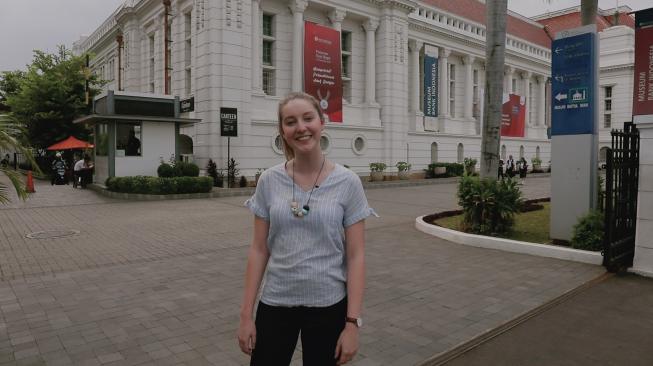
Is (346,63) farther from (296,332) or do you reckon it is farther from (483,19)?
(296,332)

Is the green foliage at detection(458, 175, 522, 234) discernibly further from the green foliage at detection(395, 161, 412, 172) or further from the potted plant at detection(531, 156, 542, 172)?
the potted plant at detection(531, 156, 542, 172)

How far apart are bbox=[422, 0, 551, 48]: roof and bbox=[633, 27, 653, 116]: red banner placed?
30.1m

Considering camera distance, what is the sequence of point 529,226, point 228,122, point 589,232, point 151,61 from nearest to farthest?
point 589,232
point 529,226
point 228,122
point 151,61

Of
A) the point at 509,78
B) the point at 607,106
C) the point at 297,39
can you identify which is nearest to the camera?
the point at 297,39

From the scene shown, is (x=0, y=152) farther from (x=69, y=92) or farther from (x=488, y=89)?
(x=69, y=92)

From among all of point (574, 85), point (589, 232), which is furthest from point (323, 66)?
point (589, 232)

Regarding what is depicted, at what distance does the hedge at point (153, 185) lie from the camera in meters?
17.7

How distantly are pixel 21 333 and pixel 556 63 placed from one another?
350 inches

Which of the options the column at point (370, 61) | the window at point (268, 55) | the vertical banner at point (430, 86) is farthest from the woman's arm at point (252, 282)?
the vertical banner at point (430, 86)

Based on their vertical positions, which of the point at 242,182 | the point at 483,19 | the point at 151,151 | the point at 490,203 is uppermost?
the point at 483,19

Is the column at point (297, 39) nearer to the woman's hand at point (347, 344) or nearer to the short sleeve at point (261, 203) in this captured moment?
the short sleeve at point (261, 203)

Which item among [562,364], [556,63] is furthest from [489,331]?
[556,63]

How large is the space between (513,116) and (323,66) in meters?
20.9

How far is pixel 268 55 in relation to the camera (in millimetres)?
25922
